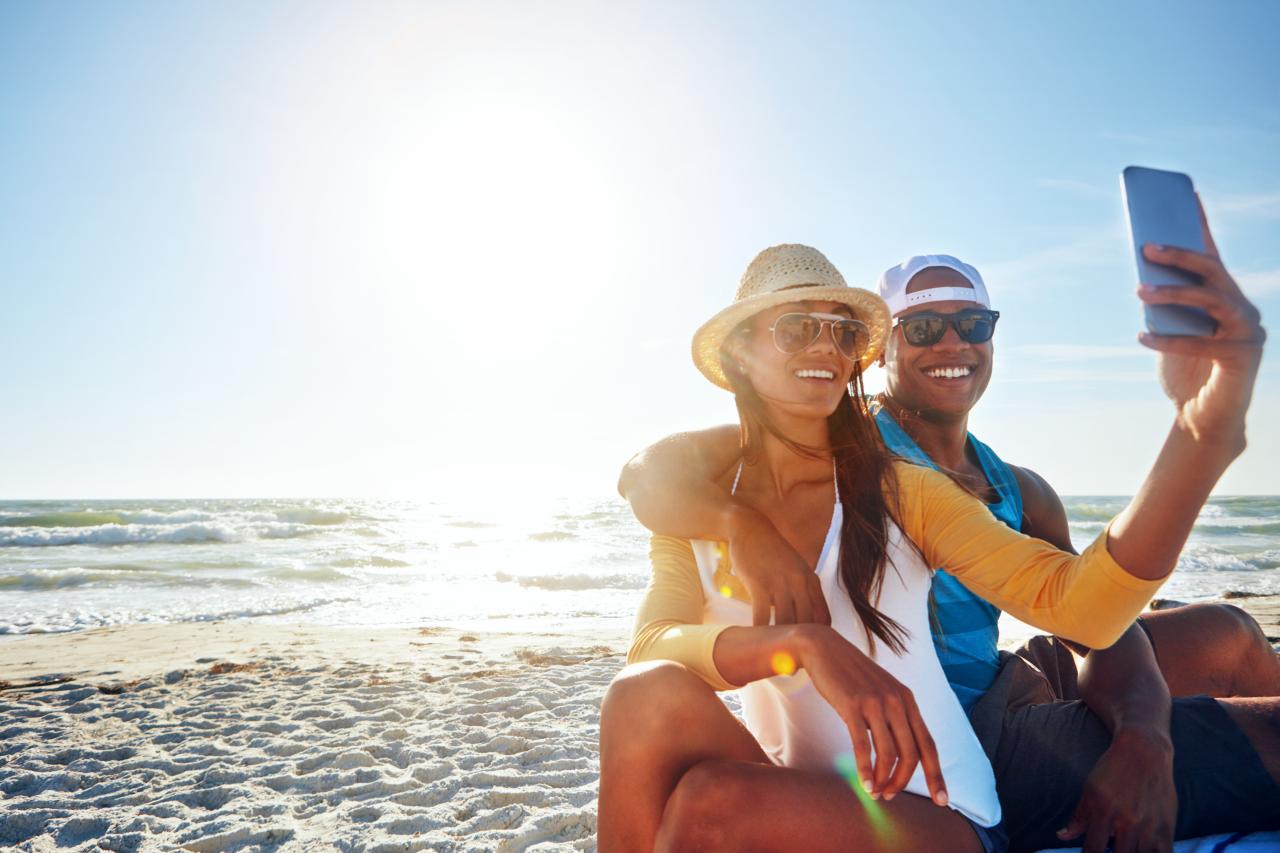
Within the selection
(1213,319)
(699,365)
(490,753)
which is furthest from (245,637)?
(1213,319)

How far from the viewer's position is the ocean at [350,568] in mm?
12281

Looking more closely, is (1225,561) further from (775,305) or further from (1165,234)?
(1165,234)

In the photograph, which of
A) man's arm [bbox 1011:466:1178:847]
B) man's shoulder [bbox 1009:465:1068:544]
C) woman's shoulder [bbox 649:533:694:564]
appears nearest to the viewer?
man's arm [bbox 1011:466:1178:847]

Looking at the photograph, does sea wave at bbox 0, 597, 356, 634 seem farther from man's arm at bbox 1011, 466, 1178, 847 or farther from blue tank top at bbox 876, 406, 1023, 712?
man's arm at bbox 1011, 466, 1178, 847

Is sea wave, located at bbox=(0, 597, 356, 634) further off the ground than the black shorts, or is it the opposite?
the black shorts

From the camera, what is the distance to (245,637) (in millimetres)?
9281

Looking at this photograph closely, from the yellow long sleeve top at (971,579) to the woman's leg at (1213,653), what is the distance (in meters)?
1.22

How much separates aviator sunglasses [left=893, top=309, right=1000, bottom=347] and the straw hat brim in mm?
284

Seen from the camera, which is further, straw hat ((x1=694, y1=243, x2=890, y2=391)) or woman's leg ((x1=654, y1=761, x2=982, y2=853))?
straw hat ((x1=694, y1=243, x2=890, y2=391))

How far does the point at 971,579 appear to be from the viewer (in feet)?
6.62

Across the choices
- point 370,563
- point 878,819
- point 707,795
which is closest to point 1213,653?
point 878,819

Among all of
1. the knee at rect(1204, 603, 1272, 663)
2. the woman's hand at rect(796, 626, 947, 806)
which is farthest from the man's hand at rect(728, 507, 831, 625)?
the knee at rect(1204, 603, 1272, 663)

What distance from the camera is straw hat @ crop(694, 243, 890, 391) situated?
8.06 ft

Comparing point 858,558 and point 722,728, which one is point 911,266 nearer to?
point 858,558
